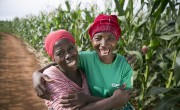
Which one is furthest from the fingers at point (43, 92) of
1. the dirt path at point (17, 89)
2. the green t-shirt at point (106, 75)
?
the dirt path at point (17, 89)

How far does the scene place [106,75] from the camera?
1.51 metres

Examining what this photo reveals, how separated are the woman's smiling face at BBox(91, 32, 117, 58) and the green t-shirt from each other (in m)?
0.06

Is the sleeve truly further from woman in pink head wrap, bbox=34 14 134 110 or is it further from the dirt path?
the dirt path

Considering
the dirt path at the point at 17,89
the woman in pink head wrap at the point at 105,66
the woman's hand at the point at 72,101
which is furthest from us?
the dirt path at the point at 17,89

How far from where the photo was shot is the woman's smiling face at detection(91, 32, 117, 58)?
60.1 inches

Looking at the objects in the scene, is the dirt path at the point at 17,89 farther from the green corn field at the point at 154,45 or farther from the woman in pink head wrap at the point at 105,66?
the woman in pink head wrap at the point at 105,66

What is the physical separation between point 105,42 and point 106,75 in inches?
7.6

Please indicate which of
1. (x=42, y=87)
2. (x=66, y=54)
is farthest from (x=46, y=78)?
(x=66, y=54)

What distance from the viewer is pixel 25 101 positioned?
4582 mm

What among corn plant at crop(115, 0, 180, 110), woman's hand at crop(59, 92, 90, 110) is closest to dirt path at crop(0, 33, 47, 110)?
corn plant at crop(115, 0, 180, 110)

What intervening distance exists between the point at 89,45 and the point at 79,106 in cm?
330

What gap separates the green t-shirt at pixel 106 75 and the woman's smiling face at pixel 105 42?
0.06 m

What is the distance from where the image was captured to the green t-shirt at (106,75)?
1.50 meters

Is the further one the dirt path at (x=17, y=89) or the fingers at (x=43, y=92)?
the dirt path at (x=17, y=89)
